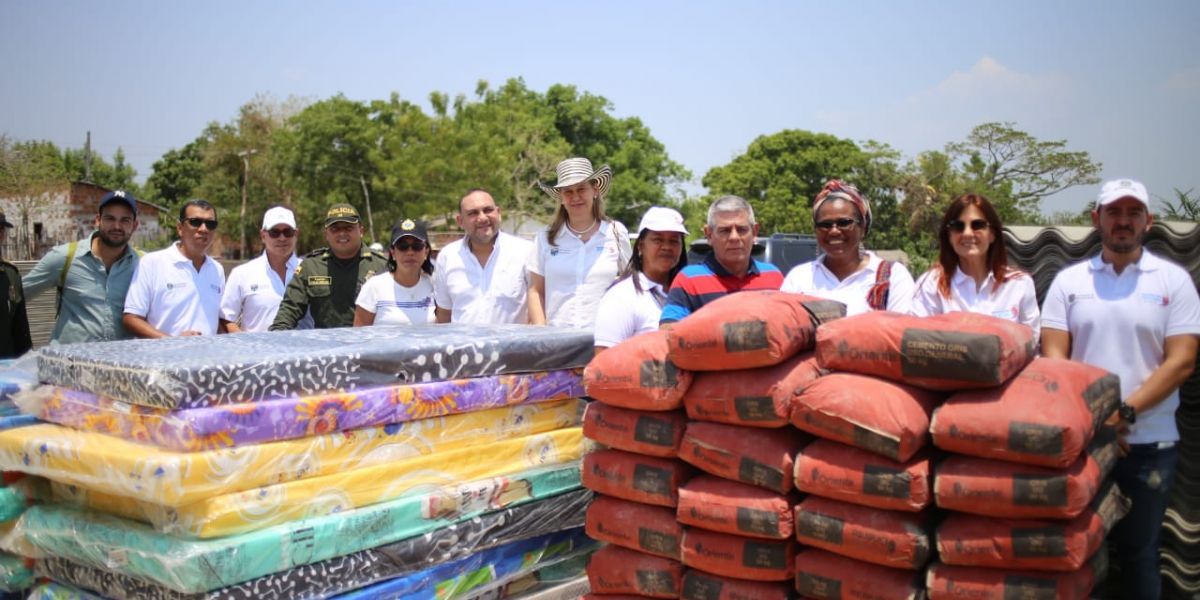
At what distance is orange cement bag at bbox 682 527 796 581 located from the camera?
3.05m

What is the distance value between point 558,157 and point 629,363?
40.4m

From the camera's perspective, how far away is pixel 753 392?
3014mm

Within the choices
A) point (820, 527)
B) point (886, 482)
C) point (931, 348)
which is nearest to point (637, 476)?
point (820, 527)

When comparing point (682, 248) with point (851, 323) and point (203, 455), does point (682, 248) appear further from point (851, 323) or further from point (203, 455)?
point (203, 455)

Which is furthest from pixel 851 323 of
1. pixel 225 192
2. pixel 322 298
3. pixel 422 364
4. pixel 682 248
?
pixel 225 192

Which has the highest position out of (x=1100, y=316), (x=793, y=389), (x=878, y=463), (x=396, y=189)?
(x=396, y=189)

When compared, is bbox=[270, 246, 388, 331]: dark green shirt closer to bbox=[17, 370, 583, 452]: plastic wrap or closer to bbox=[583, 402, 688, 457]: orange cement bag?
bbox=[17, 370, 583, 452]: plastic wrap

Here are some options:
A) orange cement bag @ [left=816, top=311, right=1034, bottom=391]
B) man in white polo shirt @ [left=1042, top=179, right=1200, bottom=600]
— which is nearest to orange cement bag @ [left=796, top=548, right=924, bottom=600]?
orange cement bag @ [left=816, top=311, right=1034, bottom=391]

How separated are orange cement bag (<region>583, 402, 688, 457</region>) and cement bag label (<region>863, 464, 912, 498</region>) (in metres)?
0.74

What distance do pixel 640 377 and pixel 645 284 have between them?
38.3 inches

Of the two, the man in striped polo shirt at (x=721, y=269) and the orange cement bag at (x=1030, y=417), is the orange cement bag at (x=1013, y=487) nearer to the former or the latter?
the orange cement bag at (x=1030, y=417)

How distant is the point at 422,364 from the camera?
3.60 meters

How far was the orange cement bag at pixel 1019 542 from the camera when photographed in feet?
8.61

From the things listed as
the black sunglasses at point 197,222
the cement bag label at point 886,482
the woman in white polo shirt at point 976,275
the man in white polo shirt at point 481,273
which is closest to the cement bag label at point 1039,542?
the cement bag label at point 886,482
